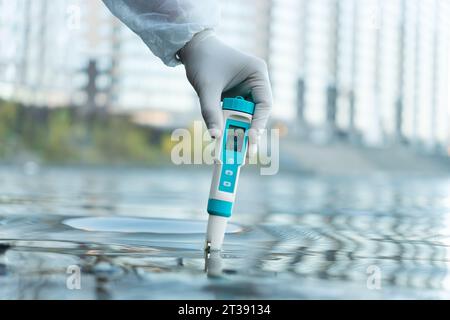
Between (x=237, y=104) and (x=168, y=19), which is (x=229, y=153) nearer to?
(x=237, y=104)

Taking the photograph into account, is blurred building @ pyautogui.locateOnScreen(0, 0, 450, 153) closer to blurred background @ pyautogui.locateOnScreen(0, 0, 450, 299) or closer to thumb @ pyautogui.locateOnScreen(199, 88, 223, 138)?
blurred background @ pyautogui.locateOnScreen(0, 0, 450, 299)

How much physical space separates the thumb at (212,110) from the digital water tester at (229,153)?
21 mm

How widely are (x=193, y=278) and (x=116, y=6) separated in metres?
0.86

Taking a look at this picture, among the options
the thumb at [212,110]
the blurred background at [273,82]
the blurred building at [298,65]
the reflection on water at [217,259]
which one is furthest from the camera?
the blurred building at [298,65]

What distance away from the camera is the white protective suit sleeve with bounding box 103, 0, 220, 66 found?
1.72 metres

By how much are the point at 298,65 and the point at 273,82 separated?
4.82 metres

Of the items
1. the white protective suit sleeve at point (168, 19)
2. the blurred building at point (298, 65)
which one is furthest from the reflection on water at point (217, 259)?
the blurred building at point (298, 65)

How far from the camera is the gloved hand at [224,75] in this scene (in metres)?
1.69

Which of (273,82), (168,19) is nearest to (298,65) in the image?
(273,82)

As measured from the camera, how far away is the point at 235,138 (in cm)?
167

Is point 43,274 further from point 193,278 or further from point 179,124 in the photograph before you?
point 179,124

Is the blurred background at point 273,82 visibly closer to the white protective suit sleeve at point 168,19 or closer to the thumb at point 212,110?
the white protective suit sleeve at point 168,19

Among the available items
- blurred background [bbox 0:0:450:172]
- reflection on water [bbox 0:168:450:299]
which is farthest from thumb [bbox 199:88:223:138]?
blurred background [bbox 0:0:450:172]

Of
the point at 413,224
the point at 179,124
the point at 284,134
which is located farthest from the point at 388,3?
the point at 413,224
